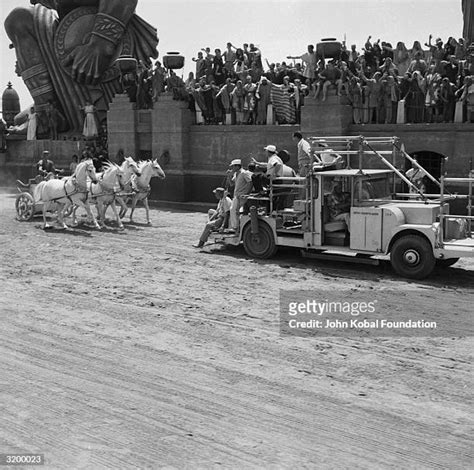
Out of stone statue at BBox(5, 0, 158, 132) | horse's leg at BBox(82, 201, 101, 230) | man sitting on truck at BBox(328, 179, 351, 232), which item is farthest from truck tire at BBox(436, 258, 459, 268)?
stone statue at BBox(5, 0, 158, 132)

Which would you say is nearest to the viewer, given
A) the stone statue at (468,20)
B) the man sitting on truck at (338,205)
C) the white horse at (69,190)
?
the man sitting on truck at (338,205)

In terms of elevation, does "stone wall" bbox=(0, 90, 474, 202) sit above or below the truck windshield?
above

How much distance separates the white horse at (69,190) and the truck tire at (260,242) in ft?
18.4

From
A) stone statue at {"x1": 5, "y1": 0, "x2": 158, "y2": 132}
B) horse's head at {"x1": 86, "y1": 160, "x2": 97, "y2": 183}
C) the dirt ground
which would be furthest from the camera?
stone statue at {"x1": 5, "y1": 0, "x2": 158, "y2": 132}

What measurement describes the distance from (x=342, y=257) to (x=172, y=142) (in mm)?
14005

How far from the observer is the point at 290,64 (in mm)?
27719

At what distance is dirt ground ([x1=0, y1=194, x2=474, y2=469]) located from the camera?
661 cm

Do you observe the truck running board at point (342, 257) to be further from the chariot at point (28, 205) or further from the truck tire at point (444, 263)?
the chariot at point (28, 205)

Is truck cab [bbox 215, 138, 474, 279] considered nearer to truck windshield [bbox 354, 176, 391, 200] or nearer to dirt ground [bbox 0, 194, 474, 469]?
truck windshield [bbox 354, 176, 391, 200]

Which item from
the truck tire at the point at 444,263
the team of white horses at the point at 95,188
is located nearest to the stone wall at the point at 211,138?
the team of white horses at the point at 95,188

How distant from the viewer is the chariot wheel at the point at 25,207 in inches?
894

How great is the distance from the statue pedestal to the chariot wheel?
8.88m

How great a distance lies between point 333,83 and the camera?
2253 centimetres

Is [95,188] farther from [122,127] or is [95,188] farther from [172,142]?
[122,127]
